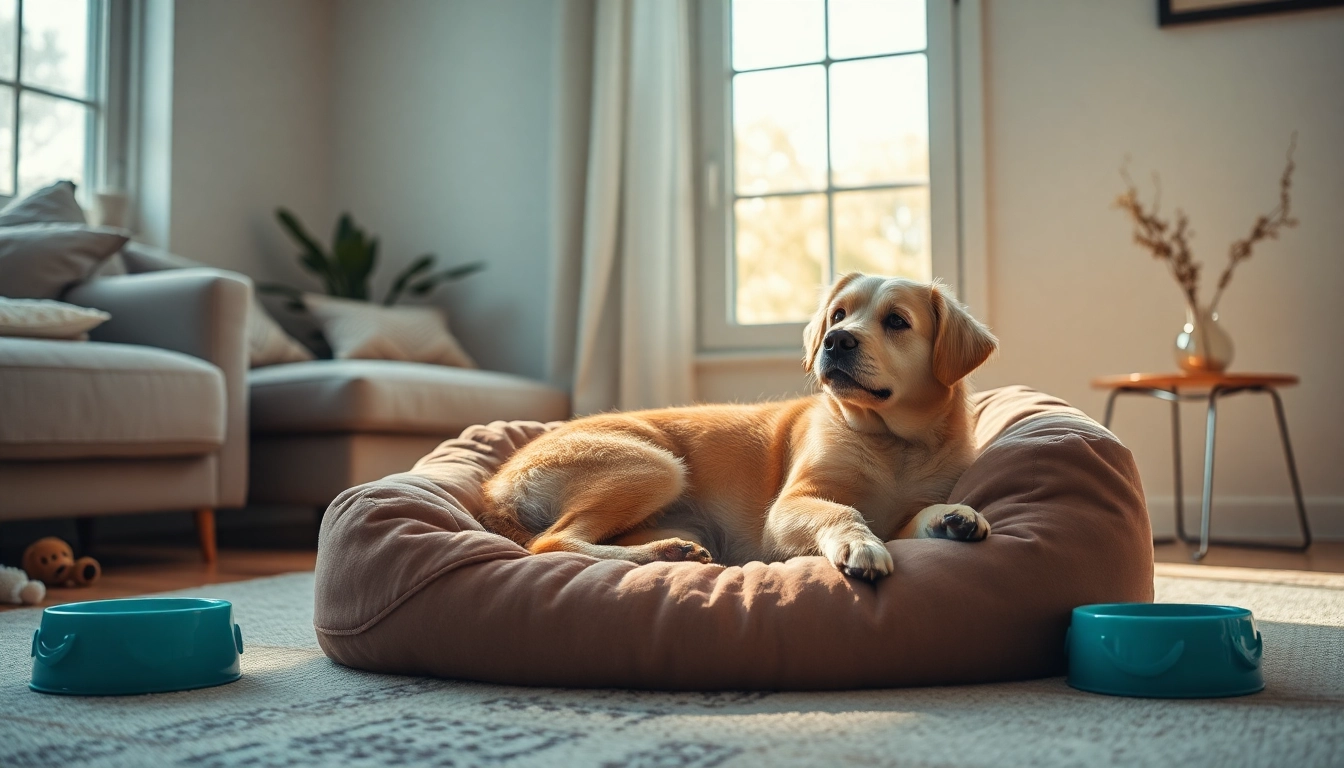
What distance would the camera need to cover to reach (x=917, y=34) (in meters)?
4.42

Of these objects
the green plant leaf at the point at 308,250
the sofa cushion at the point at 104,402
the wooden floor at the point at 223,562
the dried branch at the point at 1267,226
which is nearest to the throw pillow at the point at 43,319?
the sofa cushion at the point at 104,402

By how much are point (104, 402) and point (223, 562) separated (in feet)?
2.32

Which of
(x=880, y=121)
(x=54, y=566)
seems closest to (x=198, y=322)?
(x=54, y=566)

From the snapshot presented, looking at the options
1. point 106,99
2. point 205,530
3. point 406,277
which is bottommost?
point 205,530

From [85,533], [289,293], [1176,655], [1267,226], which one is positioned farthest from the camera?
[289,293]

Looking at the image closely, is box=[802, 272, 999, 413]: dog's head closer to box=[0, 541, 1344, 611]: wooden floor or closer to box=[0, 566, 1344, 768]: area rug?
box=[0, 566, 1344, 768]: area rug

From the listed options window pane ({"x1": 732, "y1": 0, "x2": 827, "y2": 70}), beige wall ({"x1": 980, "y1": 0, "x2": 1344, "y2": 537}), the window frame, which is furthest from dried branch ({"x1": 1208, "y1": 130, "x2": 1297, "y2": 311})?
the window frame

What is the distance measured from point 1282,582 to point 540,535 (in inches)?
72.2

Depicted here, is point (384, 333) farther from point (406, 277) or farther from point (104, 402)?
point (104, 402)

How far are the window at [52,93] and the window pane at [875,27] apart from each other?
286 cm

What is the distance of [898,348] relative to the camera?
1.98 m

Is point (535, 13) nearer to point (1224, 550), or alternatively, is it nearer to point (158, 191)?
point (158, 191)

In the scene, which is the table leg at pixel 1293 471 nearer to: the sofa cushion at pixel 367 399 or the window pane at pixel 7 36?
the sofa cushion at pixel 367 399

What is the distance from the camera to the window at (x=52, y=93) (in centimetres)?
405
